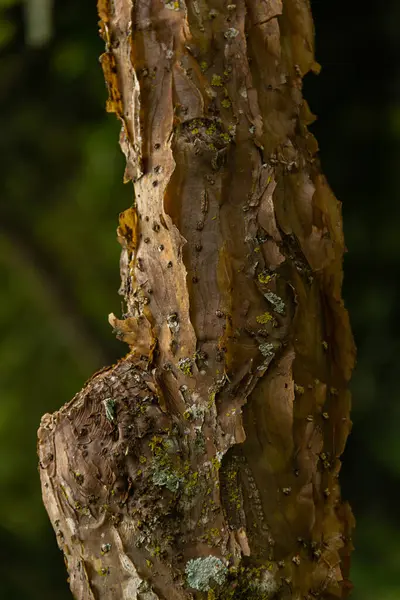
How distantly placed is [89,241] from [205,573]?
86cm

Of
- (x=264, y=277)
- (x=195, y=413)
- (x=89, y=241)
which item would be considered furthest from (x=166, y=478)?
(x=89, y=241)

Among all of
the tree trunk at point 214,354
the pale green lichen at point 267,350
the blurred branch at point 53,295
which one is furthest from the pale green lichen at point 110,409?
the blurred branch at point 53,295

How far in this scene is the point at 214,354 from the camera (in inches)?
19.6

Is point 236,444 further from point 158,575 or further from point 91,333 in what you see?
point 91,333

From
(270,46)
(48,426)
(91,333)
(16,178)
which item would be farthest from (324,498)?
(16,178)

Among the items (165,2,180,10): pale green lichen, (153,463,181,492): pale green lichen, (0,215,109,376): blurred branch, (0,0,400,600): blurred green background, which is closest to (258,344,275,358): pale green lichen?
(153,463,181,492): pale green lichen

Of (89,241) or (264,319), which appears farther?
(89,241)

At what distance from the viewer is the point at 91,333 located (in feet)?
4.01

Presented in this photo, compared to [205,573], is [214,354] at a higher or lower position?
higher

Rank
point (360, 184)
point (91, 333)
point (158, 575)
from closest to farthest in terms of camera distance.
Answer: point (158, 575) → point (360, 184) → point (91, 333)

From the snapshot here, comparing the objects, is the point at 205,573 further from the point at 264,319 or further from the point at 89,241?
the point at 89,241

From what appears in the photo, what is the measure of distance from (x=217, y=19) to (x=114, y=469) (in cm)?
33

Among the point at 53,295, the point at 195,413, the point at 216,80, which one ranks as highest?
the point at 216,80

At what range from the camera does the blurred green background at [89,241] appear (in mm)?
980
